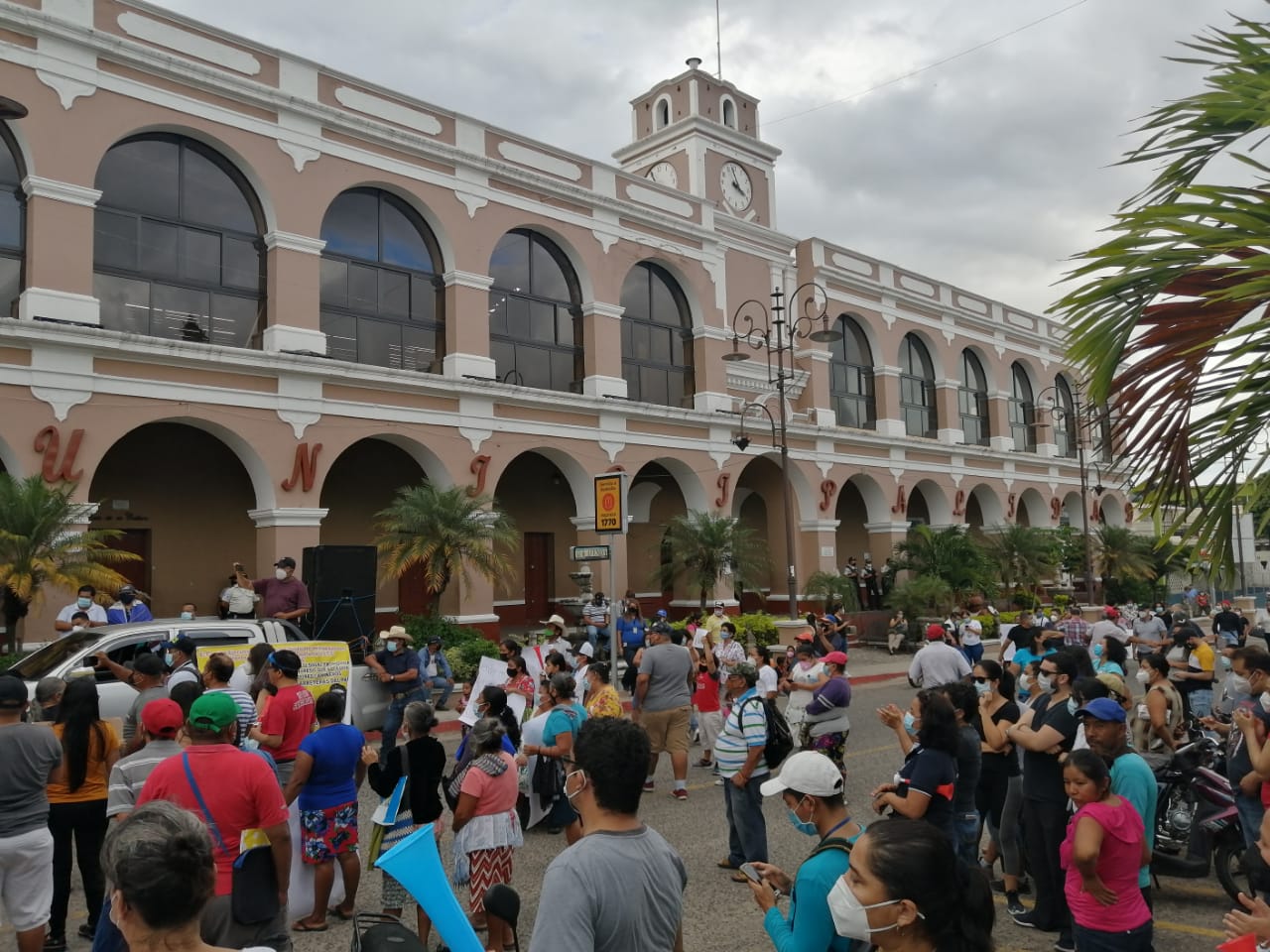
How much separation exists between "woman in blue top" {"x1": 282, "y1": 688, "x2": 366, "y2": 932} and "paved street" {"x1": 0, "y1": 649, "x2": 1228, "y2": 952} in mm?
370

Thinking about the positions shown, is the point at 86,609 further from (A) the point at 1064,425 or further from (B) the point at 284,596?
(A) the point at 1064,425

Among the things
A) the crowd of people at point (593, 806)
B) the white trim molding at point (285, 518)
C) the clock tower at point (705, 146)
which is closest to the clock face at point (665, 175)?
the clock tower at point (705, 146)

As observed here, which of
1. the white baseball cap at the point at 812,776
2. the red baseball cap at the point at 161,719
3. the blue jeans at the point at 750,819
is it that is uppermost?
the red baseball cap at the point at 161,719

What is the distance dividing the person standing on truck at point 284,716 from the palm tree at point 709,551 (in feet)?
61.0

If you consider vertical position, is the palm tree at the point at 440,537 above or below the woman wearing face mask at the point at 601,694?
above

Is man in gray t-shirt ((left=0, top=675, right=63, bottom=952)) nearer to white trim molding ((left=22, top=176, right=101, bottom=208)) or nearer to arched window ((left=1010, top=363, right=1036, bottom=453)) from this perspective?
white trim molding ((left=22, top=176, right=101, bottom=208))

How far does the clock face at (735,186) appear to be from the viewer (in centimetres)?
3031

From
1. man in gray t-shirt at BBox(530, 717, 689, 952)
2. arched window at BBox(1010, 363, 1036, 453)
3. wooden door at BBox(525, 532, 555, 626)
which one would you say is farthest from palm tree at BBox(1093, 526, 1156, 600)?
man in gray t-shirt at BBox(530, 717, 689, 952)

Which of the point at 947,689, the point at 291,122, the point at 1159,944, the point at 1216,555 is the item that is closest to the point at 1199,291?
the point at 1216,555

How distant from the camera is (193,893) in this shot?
252cm

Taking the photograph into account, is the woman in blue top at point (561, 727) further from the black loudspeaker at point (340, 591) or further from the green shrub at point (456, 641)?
the green shrub at point (456, 641)

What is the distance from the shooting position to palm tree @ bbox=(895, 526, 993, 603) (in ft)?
94.1

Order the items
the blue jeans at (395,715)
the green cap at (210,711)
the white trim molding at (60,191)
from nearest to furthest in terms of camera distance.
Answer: the green cap at (210,711) → the blue jeans at (395,715) → the white trim molding at (60,191)

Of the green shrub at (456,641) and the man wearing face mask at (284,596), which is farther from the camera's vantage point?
the green shrub at (456,641)
